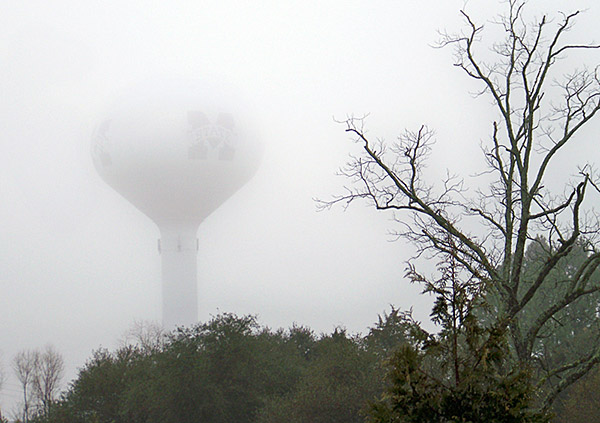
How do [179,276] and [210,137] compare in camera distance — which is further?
[179,276]

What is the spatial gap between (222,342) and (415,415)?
14501 millimetres

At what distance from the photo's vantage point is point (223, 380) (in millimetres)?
20094

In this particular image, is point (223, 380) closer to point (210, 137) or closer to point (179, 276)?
point (210, 137)

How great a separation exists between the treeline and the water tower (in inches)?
519

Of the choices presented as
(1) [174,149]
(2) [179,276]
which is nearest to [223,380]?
(1) [174,149]

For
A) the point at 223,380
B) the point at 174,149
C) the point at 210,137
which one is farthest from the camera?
the point at 210,137

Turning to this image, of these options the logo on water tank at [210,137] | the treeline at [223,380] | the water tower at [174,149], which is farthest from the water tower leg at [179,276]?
the treeline at [223,380]

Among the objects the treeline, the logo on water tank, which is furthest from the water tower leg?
the treeline

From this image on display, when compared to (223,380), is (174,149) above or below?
above

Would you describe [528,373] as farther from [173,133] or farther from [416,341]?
[173,133]

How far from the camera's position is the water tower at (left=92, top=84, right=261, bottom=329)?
34.8m

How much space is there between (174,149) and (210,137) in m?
1.78

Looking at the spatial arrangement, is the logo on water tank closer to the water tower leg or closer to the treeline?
the water tower leg

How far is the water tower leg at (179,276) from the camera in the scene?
3947 cm
